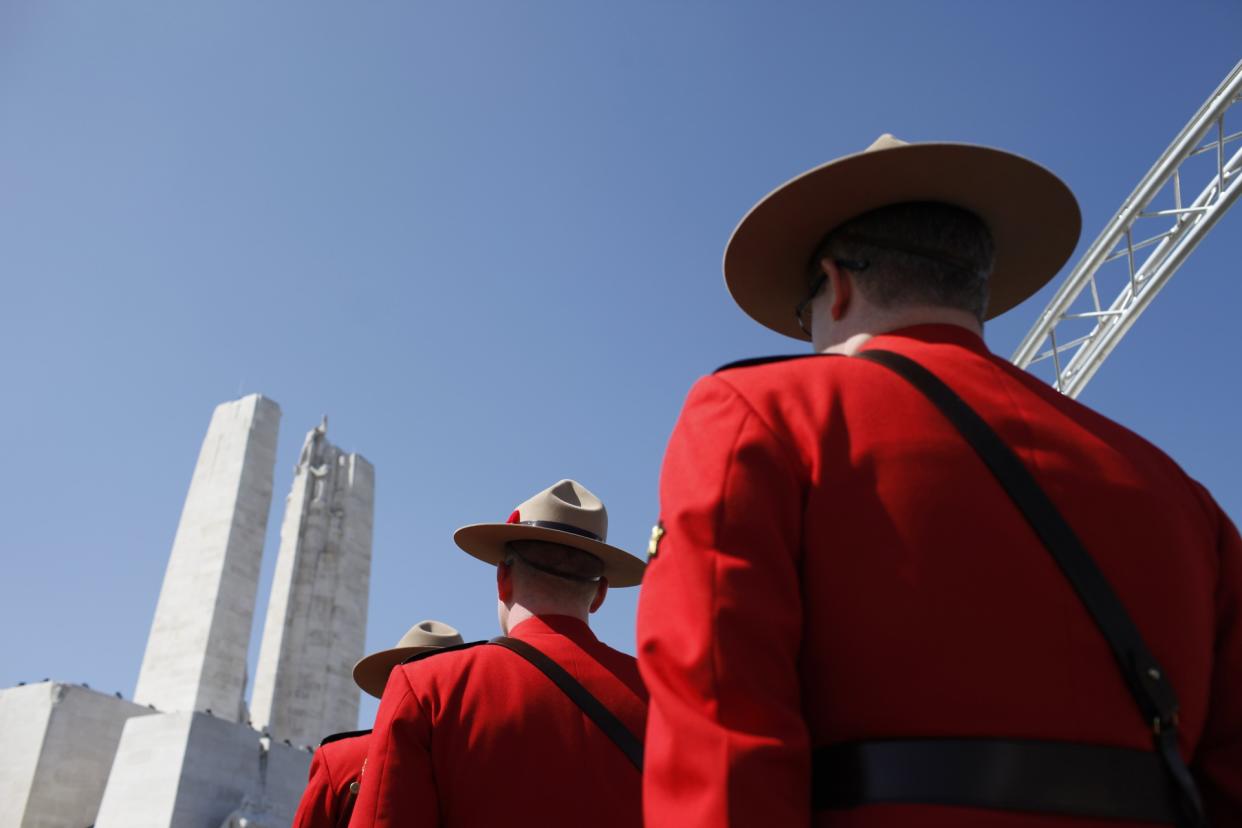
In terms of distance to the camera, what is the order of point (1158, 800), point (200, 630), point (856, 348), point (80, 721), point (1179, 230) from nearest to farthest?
point (1158, 800) < point (856, 348) < point (1179, 230) < point (80, 721) < point (200, 630)

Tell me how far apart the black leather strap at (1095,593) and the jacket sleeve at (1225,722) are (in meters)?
0.22

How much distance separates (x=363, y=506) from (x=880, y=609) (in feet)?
75.2

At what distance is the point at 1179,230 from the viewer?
10.1 metres

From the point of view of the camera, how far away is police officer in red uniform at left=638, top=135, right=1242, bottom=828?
110 cm

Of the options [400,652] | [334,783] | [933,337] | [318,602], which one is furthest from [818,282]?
[318,602]

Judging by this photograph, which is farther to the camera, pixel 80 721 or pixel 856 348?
pixel 80 721

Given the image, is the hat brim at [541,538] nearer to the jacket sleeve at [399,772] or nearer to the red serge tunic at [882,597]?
the jacket sleeve at [399,772]

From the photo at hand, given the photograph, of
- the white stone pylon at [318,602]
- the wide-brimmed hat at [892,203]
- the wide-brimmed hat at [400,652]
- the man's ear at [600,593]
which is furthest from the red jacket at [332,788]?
the white stone pylon at [318,602]

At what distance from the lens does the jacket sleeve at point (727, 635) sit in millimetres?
1080

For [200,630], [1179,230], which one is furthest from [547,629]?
[200,630]

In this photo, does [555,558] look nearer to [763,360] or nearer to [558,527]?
[558,527]

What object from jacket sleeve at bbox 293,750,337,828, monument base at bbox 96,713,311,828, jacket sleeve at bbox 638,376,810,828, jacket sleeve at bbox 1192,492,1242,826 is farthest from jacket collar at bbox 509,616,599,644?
monument base at bbox 96,713,311,828

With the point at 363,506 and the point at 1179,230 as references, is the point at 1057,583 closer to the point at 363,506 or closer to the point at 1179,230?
the point at 1179,230

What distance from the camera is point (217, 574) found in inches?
680
